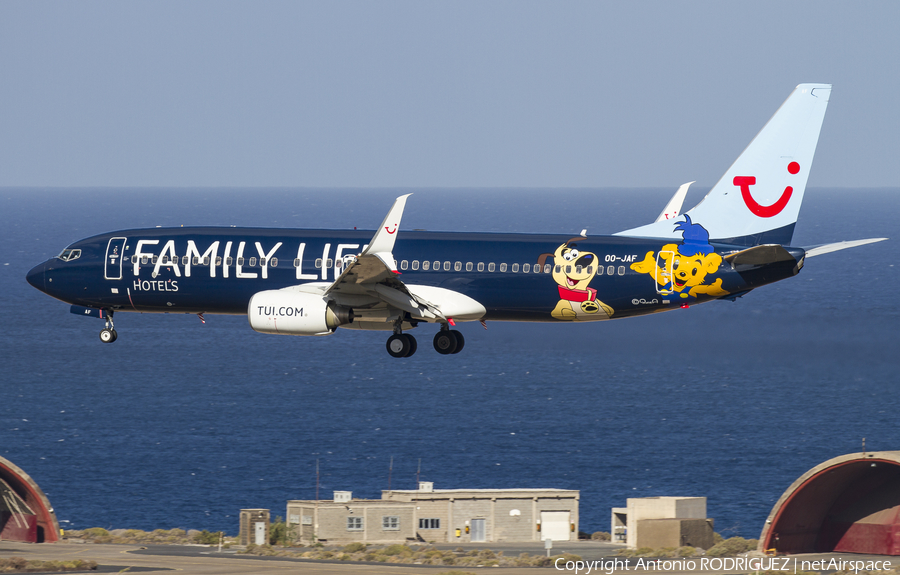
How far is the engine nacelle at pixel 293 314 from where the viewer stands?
5294cm

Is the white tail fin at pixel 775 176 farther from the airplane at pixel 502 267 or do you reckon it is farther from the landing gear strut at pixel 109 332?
the landing gear strut at pixel 109 332

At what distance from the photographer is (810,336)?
9869cm

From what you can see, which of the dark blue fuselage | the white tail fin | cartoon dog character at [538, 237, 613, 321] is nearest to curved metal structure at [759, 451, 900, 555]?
the white tail fin

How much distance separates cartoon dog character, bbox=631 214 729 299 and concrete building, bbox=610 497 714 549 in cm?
4300

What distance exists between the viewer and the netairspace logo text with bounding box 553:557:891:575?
70875 millimetres

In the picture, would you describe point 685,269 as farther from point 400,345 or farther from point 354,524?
point 354,524

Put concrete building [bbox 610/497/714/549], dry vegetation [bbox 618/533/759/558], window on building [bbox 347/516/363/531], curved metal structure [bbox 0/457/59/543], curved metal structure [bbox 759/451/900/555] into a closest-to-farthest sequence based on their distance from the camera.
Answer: curved metal structure [bbox 759/451/900/555] < dry vegetation [bbox 618/533/759/558] < curved metal structure [bbox 0/457/59/543] < concrete building [bbox 610/497/714/549] < window on building [bbox 347/516/363/531]

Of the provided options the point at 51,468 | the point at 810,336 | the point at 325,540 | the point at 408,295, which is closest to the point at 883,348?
the point at 810,336

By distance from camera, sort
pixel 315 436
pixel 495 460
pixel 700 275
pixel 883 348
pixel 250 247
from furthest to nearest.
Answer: pixel 315 436 < pixel 495 460 < pixel 883 348 < pixel 250 247 < pixel 700 275

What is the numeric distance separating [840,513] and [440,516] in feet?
107

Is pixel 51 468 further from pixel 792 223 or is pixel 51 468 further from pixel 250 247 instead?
pixel 792 223

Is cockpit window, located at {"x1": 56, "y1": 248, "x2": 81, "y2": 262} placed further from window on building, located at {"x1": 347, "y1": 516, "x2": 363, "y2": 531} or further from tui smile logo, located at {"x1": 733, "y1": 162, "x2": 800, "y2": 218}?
window on building, located at {"x1": 347, "y1": 516, "x2": 363, "y2": 531}

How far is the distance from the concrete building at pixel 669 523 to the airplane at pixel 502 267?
4096 centimetres

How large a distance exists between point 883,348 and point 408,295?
178ft
